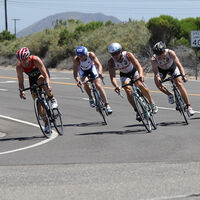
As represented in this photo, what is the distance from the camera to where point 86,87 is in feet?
46.8

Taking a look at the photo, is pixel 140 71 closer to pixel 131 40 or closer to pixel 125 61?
pixel 125 61

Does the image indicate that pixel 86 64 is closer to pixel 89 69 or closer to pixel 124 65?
pixel 89 69

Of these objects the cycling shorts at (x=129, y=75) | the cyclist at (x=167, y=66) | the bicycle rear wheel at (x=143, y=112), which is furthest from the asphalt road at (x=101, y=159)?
the cycling shorts at (x=129, y=75)

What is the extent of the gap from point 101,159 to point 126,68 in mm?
3810

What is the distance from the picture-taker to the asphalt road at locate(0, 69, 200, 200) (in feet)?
23.2

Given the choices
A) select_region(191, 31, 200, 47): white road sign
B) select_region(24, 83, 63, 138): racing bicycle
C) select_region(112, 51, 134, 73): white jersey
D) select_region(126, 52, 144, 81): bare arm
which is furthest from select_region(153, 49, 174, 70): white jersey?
select_region(191, 31, 200, 47): white road sign

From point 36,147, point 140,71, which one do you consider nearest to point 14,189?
point 36,147

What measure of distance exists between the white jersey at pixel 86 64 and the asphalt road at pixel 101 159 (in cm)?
139

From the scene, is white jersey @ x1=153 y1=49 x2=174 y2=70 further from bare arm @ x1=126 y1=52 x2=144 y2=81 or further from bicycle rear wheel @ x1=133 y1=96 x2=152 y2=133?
bicycle rear wheel @ x1=133 y1=96 x2=152 y2=133

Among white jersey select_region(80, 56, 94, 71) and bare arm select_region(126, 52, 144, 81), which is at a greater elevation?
bare arm select_region(126, 52, 144, 81)

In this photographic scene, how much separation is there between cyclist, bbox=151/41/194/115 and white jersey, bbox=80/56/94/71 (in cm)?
170

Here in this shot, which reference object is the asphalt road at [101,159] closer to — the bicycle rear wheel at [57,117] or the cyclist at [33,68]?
the bicycle rear wheel at [57,117]

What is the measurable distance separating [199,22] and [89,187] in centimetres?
3215

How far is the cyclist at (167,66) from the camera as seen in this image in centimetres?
1288
